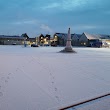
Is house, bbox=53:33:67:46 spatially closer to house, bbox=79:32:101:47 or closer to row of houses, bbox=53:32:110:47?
row of houses, bbox=53:32:110:47

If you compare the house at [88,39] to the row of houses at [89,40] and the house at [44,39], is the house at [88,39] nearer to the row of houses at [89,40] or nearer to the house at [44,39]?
the row of houses at [89,40]

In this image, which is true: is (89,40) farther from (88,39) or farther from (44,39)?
(44,39)

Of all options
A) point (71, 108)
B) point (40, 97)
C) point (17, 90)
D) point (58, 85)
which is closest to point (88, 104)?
point (71, 108)

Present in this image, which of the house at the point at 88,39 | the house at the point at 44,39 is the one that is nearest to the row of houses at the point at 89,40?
the house at the point at 88,39

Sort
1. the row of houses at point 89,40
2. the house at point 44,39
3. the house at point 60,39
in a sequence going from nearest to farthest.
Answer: the row of houses at point 89,40
the house at point 60,39
the house at point 44,39

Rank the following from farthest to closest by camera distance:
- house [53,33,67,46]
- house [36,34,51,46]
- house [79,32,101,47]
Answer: house [36,34,51,46] < house [53,33,67,46] < house [79,32,101,47]

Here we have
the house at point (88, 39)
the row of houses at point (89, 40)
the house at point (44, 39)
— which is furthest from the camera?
the house at point (44, 39)

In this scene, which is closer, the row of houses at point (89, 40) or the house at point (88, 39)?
the row of houses at point (89, 40)

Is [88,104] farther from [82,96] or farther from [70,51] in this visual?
[70,51]

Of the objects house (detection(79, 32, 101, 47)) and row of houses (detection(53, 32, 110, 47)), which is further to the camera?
house (detection(79, 32, 101, 47))

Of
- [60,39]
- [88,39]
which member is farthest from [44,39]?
[88,39]

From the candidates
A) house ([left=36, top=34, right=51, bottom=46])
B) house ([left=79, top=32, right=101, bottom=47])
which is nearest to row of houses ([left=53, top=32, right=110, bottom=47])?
house ([left=79, top=32, right=101, bottom=47])

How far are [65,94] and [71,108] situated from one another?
0.75 m

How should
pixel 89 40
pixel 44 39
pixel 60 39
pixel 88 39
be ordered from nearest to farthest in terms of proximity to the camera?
pixel 88 39 → pixel 89 40 → pixel 60 39 → pixel 44 39
